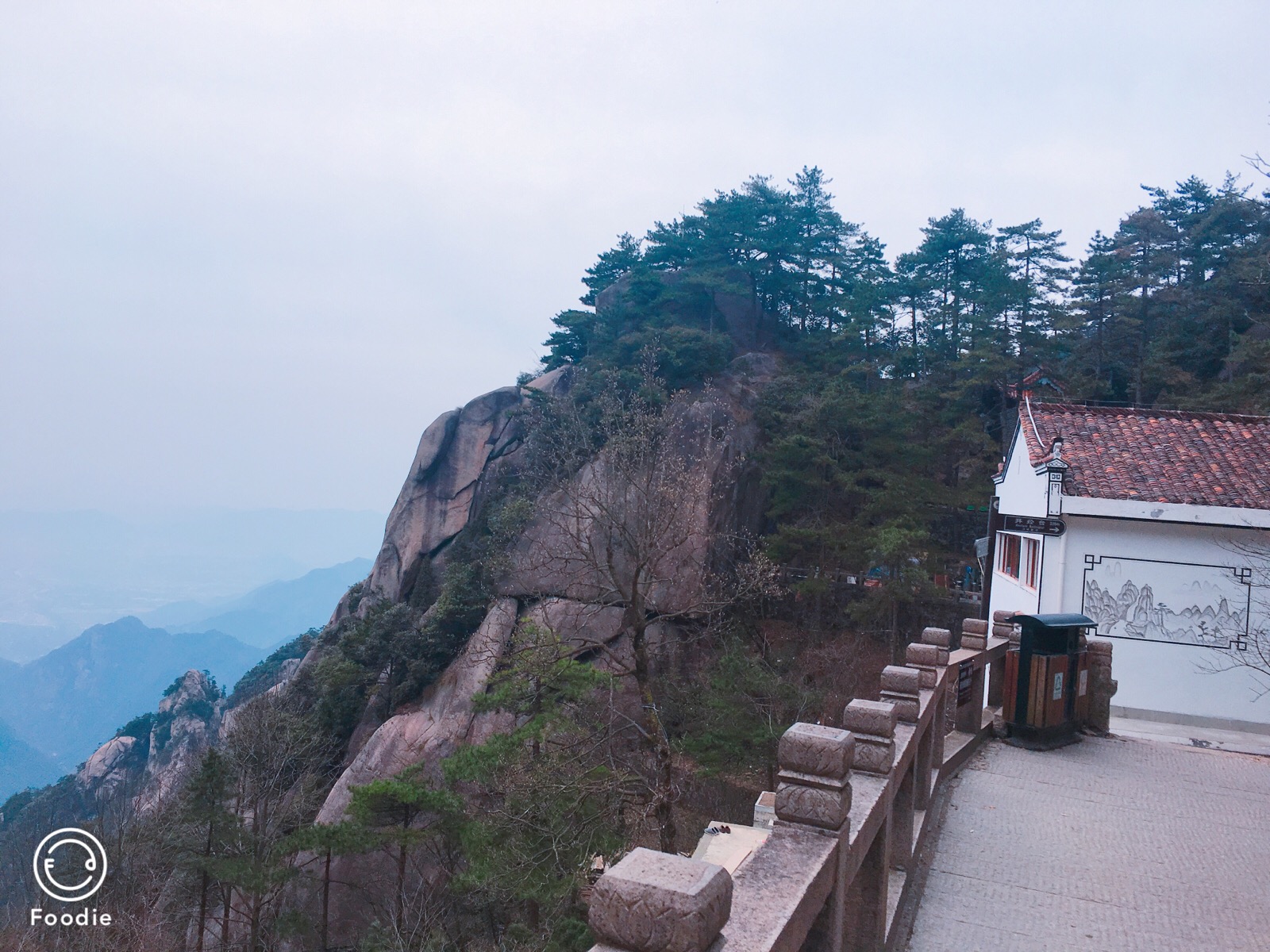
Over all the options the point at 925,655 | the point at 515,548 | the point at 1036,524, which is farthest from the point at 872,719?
the point at 515,548

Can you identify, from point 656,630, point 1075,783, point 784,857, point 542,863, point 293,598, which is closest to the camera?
point 784,857

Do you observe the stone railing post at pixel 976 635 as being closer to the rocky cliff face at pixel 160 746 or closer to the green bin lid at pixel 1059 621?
the green bin lid at pixel 1059 621

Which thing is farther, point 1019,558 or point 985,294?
point 985,294

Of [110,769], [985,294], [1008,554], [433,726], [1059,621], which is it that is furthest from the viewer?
[110,769]

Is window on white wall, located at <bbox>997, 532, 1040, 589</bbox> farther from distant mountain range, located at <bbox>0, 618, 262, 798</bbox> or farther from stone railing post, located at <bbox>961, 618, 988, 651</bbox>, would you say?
distant mountain range, located at <bbox>0, 618, 262, 798</bbox>

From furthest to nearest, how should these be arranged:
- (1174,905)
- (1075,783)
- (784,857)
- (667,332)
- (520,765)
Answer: (667,332) → (520,765) → (1075,783) → (1174,905) → (784,857)

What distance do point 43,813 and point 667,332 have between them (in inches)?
1148

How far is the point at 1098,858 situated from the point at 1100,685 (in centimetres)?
409

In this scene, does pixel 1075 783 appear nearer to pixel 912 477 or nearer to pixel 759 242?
pixel 912 477

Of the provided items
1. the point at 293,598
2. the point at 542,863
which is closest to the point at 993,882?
the point at 542,863

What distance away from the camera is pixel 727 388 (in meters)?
24.7

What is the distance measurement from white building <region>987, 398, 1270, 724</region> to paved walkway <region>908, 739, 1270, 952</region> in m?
3.69

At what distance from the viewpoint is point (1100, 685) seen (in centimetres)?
920

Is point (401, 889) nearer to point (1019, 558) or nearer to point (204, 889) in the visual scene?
point (204, 889)
